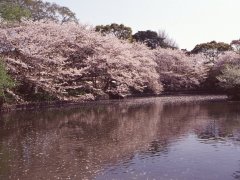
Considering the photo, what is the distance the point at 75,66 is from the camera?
153ft

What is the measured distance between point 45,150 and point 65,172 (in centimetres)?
415

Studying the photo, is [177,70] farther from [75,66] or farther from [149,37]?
[75,66]

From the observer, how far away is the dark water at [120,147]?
13.8 m

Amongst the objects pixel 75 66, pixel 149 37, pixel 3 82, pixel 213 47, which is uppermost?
pixel 149 37

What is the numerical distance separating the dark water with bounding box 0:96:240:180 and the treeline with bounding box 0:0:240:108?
888cm

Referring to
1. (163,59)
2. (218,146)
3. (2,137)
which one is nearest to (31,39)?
(2,137)

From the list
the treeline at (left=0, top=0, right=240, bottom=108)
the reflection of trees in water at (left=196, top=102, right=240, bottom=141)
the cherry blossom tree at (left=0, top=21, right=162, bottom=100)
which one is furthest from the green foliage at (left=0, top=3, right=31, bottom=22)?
the reflection of trees in water at (left=196, top=102, right=240, bottom=141)

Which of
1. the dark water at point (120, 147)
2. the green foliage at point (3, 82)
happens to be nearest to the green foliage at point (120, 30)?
the green foliage at point (3, 82)

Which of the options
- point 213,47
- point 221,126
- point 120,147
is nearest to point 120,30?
point 213,47

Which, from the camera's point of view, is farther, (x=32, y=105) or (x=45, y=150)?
(x=32, y=105)

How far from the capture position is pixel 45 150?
58.0 feet

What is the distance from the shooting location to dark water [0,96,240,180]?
45.2 ft

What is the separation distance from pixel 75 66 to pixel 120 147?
29.5m

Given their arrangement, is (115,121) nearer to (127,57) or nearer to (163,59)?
(127,57)
